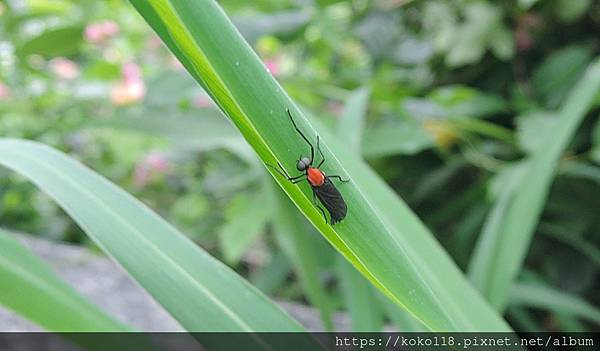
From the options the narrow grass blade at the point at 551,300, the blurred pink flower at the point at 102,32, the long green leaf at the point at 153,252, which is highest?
the blurred pink flower at the point at 102,32

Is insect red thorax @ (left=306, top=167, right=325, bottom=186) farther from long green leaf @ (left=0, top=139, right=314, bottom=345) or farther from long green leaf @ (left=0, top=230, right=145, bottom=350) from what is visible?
long green leaf @ (left=0, top=230, right=145, bottom=350)

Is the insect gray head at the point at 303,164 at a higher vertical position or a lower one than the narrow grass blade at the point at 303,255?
higher

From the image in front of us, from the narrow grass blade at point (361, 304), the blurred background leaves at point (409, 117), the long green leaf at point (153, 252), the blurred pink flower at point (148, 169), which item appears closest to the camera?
the long green leaf at point (153, 252)

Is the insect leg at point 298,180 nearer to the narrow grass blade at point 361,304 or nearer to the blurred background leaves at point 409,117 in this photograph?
the narrow grass blade at point 361,304

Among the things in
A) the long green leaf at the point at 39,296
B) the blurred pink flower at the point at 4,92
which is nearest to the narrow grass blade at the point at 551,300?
the long green leaf at the point at 39,296

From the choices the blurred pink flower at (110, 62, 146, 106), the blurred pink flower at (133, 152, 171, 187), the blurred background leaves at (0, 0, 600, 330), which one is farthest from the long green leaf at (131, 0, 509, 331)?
the blurred pink flower at (133, 152, 171, 187)

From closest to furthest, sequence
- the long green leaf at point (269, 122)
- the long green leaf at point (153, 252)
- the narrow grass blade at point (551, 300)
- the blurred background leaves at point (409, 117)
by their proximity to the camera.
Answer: the long green leaf at point (269, 122)
the long green leaf at point (153, 252)
the narrow grass blade at point (551, 300)
the blurred background leaves at point (409, 117)

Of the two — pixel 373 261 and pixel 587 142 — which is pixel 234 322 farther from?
pixel 587 142
